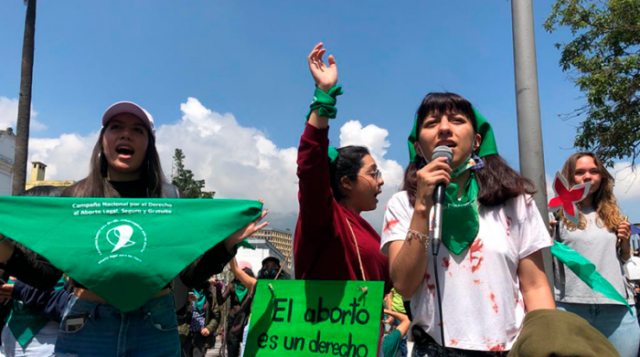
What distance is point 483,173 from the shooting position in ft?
7.22

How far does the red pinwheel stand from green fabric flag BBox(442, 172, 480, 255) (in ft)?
6.93

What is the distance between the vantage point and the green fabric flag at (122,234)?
227 cm

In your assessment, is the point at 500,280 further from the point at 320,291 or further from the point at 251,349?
the point at 251,349

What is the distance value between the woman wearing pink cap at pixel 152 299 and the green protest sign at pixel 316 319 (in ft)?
1.17

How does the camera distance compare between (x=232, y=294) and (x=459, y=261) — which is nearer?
(x=459, y=261)

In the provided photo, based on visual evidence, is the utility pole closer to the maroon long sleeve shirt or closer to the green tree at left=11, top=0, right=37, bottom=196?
the maroon long sleeve shirt

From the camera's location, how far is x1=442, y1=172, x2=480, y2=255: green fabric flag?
2.03 meters

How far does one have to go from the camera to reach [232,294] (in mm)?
9594

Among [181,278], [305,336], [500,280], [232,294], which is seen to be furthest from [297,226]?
[232,294]

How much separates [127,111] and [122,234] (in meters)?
0.71

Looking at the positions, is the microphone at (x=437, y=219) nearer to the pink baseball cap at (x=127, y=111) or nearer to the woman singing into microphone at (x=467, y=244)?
the woman singing into microphone at (x=467, y=244)

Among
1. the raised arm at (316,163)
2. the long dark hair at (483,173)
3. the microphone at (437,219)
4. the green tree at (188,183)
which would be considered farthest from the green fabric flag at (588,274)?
the green tree at (188,183)

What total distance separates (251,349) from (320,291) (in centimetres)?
43

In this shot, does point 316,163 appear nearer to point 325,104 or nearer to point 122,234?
point 325,104
